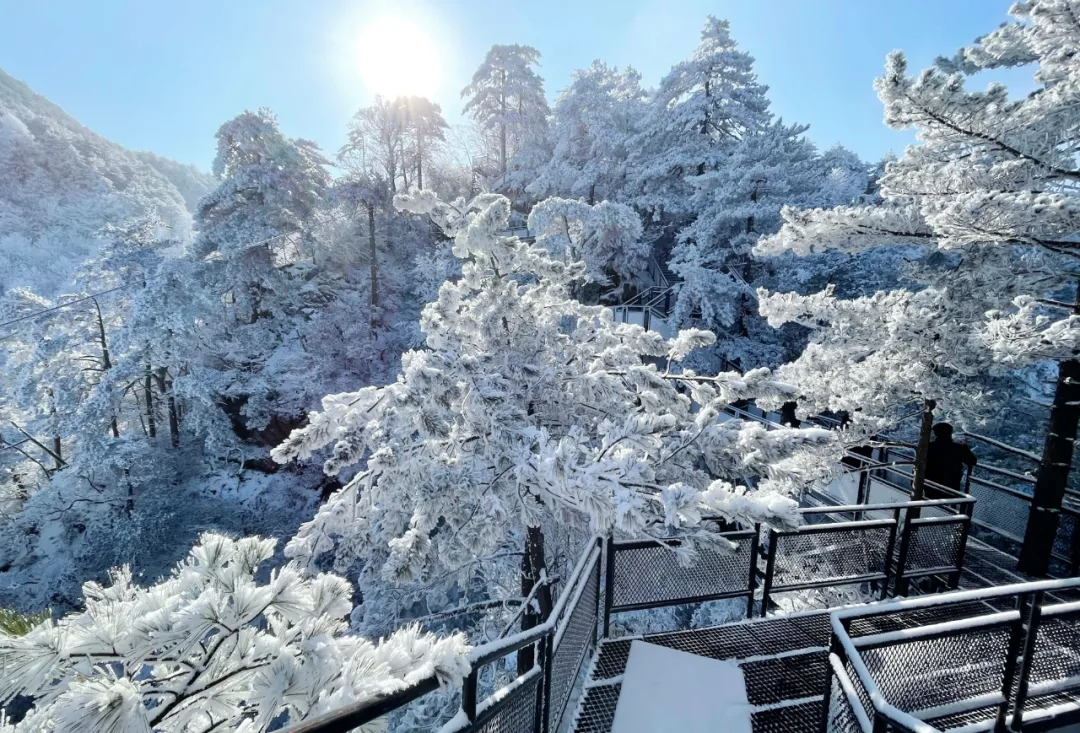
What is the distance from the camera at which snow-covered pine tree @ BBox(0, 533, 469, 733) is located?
1.47 metres

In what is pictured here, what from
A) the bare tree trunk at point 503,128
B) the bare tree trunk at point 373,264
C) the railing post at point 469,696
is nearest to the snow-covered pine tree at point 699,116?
the bare tree trunk at point 503,128

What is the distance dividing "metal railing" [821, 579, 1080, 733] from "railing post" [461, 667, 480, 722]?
222 cm

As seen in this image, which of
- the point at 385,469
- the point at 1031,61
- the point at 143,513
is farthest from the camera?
the point at 143,513

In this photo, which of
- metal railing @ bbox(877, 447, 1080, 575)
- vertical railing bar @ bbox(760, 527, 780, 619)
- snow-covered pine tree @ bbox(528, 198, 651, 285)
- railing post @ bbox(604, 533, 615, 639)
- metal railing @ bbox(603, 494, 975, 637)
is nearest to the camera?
railing post @ bbox(604, 533, 615, 639)

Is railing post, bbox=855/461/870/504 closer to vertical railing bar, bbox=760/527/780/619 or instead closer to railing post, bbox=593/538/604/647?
vertical railing bar, bbox=760/527/780/619

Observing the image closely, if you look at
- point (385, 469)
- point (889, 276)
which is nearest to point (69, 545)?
point (385, 469)

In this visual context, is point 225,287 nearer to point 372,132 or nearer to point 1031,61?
point 372,132

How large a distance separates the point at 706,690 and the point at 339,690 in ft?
10.3

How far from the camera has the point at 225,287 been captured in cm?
1877

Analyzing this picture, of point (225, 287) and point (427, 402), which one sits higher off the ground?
point (225, 287)

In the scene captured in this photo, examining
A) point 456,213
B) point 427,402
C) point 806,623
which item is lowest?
point 806,623

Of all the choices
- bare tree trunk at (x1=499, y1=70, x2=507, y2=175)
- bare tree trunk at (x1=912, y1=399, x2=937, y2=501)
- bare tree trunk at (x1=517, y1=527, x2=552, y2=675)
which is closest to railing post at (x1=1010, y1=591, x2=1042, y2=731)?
bare tree trunk at (x1=517, y1=527, x2=552, y2=675)

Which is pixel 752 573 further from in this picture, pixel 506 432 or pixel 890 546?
pixel 506 432

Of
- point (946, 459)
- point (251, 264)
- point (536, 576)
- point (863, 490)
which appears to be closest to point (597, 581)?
point (536, 576)
